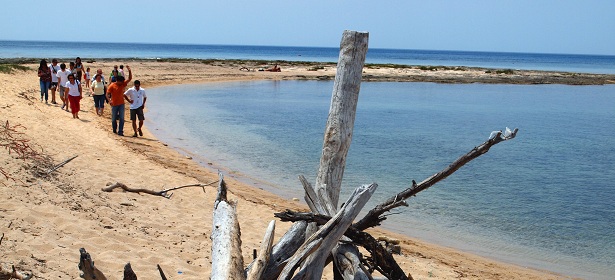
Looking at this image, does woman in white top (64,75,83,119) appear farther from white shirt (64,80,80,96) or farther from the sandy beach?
the sandy beach

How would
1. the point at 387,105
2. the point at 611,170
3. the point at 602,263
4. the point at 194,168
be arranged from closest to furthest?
1. the point at 602,263
2. the point at 194,168
3. the point at 611,170
4. the point at 387,105

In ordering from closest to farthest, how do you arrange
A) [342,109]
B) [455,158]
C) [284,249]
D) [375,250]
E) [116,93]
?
[284,249] → [375,250] → [342,109] → [116,93] → [455,158]

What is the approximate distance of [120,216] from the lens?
732cm

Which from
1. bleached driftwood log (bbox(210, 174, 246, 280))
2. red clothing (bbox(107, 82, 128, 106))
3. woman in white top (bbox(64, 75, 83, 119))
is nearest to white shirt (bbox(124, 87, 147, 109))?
red clothing (bbox(107, 82, 128, 106))

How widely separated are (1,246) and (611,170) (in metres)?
14.5

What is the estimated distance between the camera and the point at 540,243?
918 centimetres

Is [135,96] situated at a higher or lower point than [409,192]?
lower

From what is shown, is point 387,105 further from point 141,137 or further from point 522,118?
point 141,137

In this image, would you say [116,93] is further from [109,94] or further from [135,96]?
[109,94]

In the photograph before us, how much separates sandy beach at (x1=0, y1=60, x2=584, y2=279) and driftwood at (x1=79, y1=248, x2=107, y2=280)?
1.55 metres

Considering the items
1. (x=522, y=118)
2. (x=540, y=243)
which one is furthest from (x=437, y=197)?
(x=522, y=118)

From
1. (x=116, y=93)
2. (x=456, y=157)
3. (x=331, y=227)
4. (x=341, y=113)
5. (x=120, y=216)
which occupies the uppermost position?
(x=341, y=113)

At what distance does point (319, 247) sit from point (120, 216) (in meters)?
4.06

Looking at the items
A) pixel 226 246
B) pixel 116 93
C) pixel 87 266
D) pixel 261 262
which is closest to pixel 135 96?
pixel 116 93
